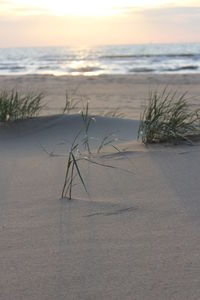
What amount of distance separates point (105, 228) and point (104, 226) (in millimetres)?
22

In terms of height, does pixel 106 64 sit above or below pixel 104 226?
below

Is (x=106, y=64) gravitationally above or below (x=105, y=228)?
below

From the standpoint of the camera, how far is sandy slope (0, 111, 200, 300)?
1.48 m

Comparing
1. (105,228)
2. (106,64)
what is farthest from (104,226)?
(106,64)

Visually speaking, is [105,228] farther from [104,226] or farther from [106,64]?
[106,64]

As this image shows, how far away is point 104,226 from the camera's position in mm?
1915

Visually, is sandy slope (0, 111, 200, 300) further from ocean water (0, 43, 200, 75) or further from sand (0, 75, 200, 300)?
ocean water (0, 43, 200, 75)

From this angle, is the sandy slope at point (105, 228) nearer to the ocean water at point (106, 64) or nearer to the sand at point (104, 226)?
the sand at point (104, 226)

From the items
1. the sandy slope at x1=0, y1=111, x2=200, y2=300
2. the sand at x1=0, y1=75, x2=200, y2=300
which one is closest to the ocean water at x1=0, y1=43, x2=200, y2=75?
the sand at x1=0, y1=75, x2=200, y2=300

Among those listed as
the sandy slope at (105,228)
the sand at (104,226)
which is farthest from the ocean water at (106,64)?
the sandy slope at (105,228)

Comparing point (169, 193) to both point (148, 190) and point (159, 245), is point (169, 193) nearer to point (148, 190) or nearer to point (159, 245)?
point (148, 190)

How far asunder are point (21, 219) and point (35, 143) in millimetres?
1722

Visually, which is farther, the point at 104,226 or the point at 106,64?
the point at 106,64

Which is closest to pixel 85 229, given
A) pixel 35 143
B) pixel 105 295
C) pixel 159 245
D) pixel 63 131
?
pixel 159 245
